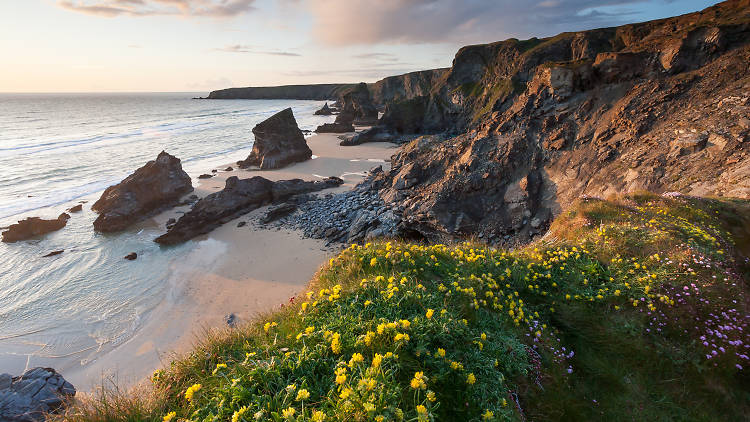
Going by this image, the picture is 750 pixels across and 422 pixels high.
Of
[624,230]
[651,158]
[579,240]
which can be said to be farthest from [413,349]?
[651,158]

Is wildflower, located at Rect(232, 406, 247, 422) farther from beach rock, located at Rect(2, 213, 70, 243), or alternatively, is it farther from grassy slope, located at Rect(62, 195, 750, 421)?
beach rock, located at Rect(2, 213, 70, 243)

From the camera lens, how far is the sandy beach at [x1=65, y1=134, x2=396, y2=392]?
1133cm

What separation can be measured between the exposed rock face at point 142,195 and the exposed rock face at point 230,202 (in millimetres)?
4262

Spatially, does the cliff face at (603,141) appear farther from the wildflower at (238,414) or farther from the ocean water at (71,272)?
the wildflower at (238,414)

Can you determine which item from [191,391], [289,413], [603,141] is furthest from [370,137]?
[289,413]

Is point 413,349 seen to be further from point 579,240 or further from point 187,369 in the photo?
point 579,240

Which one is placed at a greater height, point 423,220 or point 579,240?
point 579,240

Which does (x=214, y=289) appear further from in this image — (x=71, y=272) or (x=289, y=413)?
(x=289, y=413)

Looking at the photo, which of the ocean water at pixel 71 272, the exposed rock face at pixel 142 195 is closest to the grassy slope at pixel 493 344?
the ocean water at pixel 71 272

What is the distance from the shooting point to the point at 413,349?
3.78 m

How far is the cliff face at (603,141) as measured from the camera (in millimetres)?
14219

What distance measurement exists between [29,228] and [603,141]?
35787 mm

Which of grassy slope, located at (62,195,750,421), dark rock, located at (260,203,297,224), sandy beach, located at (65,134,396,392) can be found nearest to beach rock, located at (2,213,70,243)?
sandy beach, located at (65,134,396,392)

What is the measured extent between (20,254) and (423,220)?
2377cm
